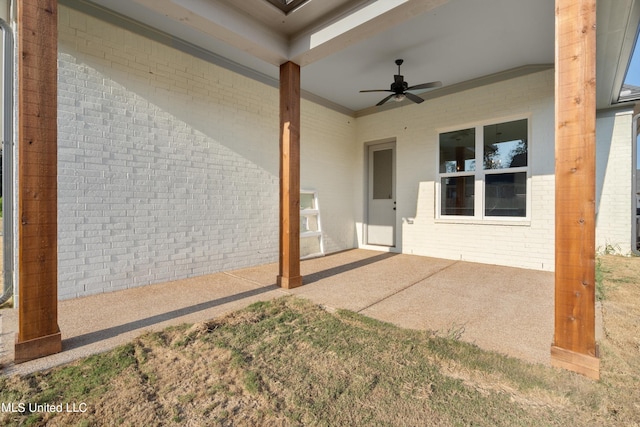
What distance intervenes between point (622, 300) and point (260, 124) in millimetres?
5172

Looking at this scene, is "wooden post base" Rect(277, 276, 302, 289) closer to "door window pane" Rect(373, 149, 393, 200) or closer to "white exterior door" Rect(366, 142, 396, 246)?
"white exterior door" Rect(366, 142, 396, 246)

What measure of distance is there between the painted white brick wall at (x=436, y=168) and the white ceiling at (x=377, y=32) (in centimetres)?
46

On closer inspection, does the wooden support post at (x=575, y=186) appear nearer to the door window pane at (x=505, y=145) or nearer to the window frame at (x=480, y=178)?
the window frame at (x=480, y=178)

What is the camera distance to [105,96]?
339 centimetres

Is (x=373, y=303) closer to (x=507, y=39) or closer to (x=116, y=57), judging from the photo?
(x=507, y=39)

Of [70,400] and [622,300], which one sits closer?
[70,400]

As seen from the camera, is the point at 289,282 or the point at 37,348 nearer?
the point at 37,348

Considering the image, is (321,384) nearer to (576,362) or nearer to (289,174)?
(576,362)

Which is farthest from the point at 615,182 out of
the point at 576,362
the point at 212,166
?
the point at 212,166

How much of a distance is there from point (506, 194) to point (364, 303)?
3.53 meters

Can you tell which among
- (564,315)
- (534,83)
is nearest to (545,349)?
(564,315)

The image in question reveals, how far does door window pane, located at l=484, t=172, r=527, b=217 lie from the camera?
4.84 metres

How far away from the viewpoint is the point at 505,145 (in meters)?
5.02

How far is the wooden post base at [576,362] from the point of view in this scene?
1750 mm
